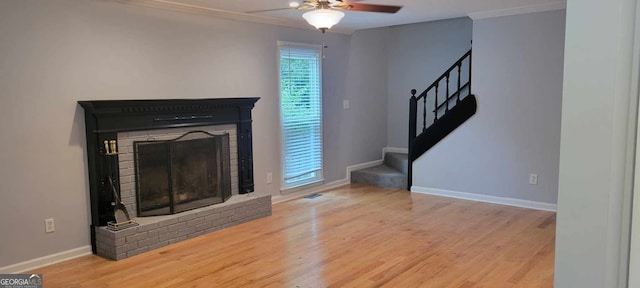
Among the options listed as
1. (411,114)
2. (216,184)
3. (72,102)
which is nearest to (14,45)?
(72,102)

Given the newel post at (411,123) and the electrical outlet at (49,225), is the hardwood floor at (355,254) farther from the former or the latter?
the newel post at (411,123)

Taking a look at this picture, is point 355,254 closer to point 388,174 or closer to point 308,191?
point 308,191

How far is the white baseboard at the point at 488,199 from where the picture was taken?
17.6 ft

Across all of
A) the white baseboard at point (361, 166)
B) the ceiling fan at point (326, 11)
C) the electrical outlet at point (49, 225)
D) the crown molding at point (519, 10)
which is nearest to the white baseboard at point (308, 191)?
the white baseboard at point (361, 166)

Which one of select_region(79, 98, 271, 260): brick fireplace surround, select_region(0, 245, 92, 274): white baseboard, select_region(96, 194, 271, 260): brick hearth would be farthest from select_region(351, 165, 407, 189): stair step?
select_region(0, 245, 92, 274): white baseboard

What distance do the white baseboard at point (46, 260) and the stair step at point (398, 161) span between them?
4096mm

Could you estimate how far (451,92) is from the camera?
6.79 meters

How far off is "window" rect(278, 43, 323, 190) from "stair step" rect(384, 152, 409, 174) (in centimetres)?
122

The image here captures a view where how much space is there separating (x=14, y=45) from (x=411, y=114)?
14.5ft

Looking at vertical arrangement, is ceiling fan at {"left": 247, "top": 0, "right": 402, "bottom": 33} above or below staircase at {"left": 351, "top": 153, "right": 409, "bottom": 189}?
above

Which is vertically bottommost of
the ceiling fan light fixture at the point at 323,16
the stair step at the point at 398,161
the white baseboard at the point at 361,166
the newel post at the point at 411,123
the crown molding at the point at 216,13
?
the white baseboard at the point at 361,166

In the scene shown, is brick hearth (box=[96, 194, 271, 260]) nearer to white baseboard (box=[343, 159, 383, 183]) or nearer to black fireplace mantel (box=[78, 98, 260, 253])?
black fireplace mantel (box=[78, 98, 260, 253])

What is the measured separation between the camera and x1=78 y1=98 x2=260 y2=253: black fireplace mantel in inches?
158

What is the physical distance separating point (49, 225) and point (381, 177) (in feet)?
13.8
